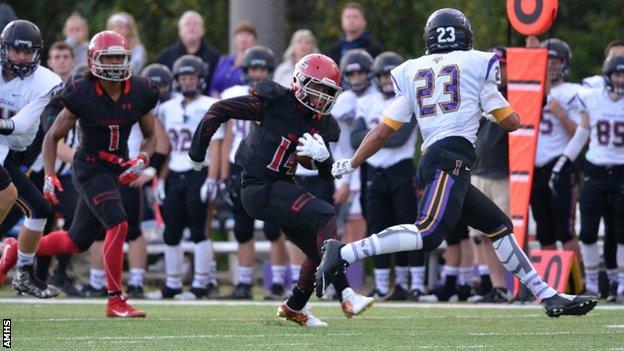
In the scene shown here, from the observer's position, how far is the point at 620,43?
11789mm

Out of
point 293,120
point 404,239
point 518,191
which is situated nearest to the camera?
point 404,239

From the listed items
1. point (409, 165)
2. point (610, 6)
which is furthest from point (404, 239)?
point (610, 6)

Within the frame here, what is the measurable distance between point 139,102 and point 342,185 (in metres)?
2.95

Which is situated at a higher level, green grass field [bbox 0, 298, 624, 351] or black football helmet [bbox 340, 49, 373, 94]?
black football helmet [bbox 340, 49, 373, 94]

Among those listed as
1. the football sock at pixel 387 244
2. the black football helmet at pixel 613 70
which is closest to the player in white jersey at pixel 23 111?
the football sock at pixel 387 244

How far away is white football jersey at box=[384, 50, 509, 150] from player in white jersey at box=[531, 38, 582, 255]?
3.57 meters

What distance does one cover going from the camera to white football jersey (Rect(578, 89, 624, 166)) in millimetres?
11234

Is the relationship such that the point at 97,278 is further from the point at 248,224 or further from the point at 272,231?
the point at 272,231

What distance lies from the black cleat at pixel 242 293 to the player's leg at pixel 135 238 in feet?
2.57

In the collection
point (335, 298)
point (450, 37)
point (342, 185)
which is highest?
point (450, 37)

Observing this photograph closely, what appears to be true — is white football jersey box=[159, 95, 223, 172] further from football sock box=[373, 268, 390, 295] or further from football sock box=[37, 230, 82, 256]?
football sock box=[37, 230, 82, 256]

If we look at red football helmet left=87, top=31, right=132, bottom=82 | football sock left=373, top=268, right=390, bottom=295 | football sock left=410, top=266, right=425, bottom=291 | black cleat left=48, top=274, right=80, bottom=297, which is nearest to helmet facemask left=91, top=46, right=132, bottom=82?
red football helmet left=87, top=31, right=132, bottom=82

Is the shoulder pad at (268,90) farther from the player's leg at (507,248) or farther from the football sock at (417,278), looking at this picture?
the football sock at (417,278)

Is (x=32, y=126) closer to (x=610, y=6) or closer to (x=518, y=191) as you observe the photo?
(x=518, y=191)
